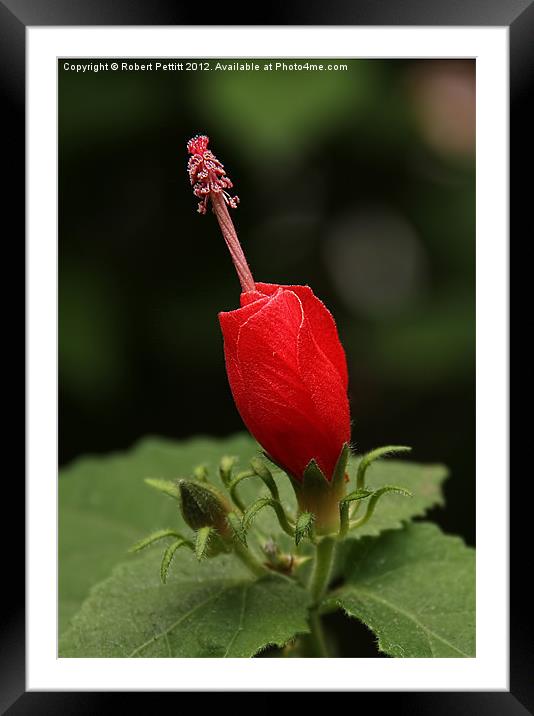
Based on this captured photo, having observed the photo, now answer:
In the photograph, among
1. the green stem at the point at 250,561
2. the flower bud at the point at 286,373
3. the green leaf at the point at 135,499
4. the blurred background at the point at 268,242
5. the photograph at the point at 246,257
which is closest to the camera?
the flower bud at the point at 286,373

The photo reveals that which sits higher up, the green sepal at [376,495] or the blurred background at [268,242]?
the blurred background at [268,242]

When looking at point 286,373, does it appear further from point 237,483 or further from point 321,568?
point 321,568

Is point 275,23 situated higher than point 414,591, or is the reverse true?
point 275,23

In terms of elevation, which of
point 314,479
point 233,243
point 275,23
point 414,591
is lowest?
point 414,591

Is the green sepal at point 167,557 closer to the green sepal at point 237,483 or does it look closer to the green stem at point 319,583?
the green sepal at point 237,483

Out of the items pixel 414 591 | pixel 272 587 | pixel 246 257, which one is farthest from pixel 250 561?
pixel 246 257

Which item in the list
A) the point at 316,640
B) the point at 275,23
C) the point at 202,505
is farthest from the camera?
the point at 316,640

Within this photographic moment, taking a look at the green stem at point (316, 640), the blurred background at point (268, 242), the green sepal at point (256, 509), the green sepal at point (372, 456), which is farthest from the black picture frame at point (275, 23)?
the blurred background at point (268, 242)

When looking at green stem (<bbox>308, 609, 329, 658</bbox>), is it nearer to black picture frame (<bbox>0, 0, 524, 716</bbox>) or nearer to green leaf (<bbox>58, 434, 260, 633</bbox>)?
black picture frame (<bbox>0, 0, 524, 716</bbox>)
